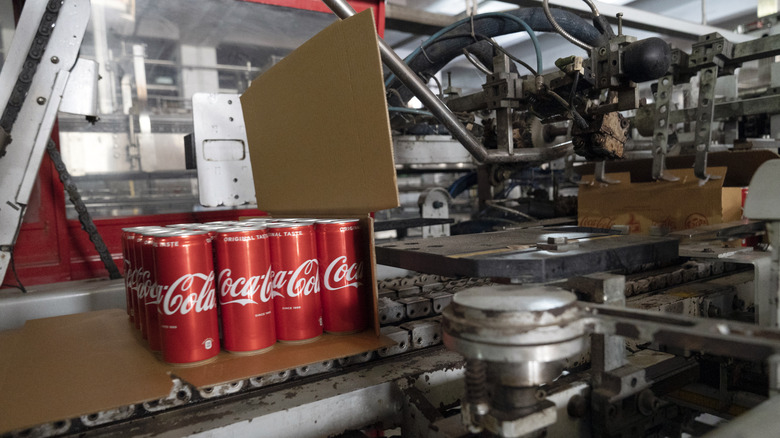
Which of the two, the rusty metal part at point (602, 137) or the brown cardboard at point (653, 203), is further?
the brown cardboard at point (653, 203)

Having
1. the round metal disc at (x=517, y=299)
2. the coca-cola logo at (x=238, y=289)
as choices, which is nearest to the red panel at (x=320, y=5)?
the coca-cola logo at (x=238, y=289)

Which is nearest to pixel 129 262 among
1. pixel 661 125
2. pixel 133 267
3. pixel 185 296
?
pixel 133 267

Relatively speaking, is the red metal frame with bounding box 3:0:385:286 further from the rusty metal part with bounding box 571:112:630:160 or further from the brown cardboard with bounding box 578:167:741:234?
the brown cardboard with bounding box 578:167:741:234

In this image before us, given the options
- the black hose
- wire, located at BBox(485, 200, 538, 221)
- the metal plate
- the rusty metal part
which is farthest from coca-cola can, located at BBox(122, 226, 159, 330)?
wire, located at BBox(485, 200, 538, 221)

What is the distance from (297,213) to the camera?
1423mm

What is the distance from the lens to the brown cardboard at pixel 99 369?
0.75 meters

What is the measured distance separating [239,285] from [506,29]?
174 cm

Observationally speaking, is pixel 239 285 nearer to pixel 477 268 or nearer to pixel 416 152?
pixel 477 268

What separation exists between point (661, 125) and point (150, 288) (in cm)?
188

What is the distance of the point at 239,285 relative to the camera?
0.90 m

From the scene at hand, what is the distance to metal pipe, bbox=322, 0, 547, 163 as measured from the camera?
4.14 feet

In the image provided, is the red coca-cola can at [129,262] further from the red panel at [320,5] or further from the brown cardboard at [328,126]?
the red panel at [320,5]

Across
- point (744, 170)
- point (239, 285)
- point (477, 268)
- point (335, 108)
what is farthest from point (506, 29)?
point (239, 285)

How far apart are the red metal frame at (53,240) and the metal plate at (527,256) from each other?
1712 mm
